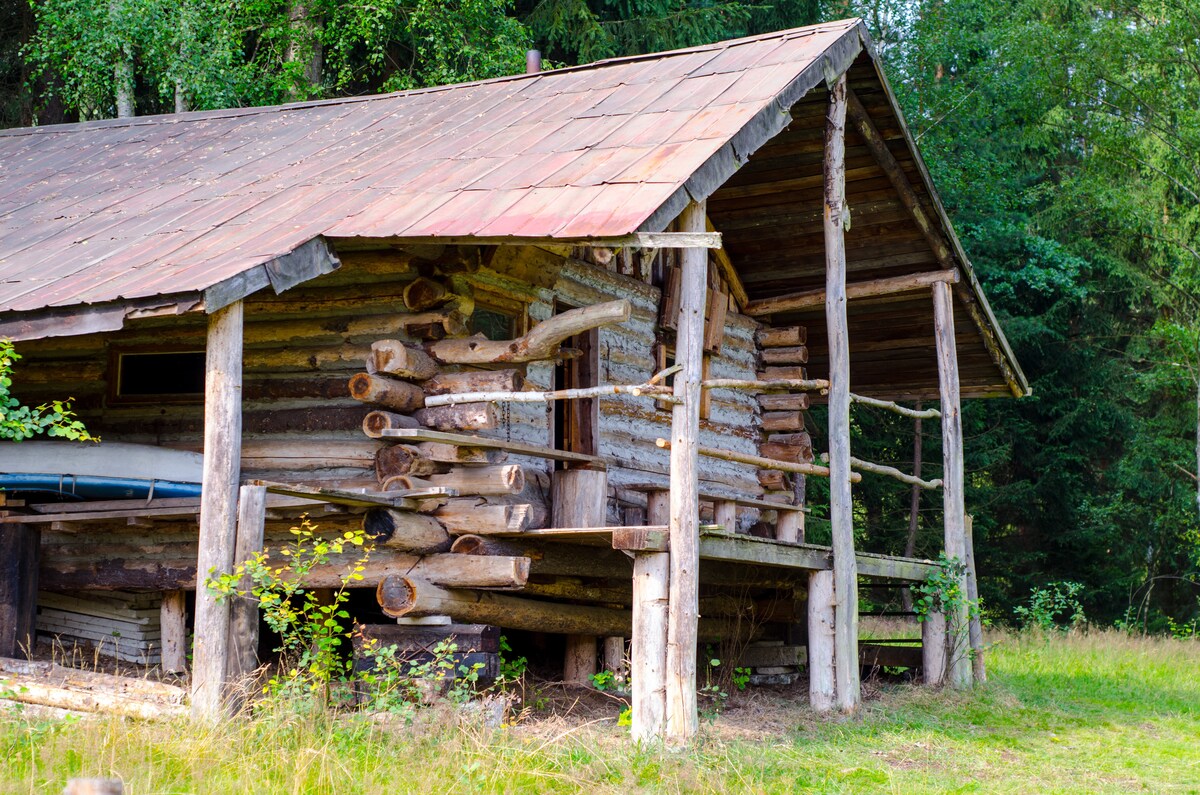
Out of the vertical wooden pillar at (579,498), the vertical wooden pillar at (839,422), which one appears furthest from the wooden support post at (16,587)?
the vertical wooden pillar at (839,422)

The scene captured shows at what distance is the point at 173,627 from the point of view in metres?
12.4

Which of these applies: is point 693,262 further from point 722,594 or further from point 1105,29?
point 1105,29

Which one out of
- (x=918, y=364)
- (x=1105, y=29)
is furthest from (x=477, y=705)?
(x=1105, y=29)

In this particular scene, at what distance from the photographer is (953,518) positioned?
1461cm

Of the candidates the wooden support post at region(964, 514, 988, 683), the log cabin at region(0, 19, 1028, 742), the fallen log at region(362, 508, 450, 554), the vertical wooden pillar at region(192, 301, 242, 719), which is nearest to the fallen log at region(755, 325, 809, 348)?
the log cabin at region(0, 19, 1028, 742)

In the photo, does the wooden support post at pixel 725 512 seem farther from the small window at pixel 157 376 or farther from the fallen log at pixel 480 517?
the small window at pixel 157 376

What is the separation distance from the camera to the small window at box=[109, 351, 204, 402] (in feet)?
39.9

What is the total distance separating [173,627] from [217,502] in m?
3.87

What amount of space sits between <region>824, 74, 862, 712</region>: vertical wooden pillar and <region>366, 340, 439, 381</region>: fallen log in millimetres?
3750

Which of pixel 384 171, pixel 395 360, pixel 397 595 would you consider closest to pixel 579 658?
A: pixel 397 595

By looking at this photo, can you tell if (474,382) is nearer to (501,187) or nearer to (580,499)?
(580,499)

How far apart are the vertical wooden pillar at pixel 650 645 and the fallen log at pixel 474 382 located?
1913mm

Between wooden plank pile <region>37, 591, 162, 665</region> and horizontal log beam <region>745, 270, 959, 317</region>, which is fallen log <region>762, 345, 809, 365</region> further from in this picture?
wooden plank pile <region>37, 591, 162, 665</region>

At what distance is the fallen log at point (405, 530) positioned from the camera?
1057 cm
